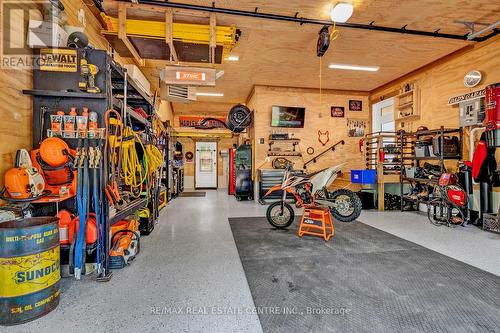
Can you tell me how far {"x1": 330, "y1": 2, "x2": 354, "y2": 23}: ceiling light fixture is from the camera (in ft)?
10.7

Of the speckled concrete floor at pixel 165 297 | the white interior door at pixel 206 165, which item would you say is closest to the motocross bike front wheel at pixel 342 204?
the speckled concrete floor at pixel 165 297

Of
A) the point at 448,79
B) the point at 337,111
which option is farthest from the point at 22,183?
the point at 337,111

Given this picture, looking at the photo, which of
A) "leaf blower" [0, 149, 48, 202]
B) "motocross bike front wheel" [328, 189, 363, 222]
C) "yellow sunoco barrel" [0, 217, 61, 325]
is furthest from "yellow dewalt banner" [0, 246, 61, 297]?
"motocross bike front wheel" [328, 189, 363, 222]

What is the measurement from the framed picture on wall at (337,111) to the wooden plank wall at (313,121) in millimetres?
96

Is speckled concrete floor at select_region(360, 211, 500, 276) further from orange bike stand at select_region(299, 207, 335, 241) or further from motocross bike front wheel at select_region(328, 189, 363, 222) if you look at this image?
orange bike stand at select_region(299, 207, 335, 241)

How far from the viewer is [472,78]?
14.8 feet

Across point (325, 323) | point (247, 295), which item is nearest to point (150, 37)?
point (247, 295)

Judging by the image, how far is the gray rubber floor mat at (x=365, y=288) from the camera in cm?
165

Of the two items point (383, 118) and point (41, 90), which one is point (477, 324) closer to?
point (41, 90)

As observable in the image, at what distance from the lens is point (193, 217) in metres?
4.90

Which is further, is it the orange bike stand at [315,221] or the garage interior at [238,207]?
the orange bike stand at [315,221]

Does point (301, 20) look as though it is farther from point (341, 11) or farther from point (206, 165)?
point (206, 165)

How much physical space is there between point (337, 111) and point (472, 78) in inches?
131
